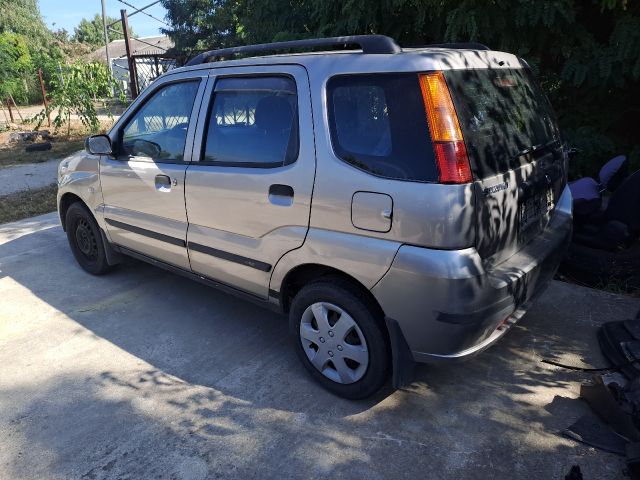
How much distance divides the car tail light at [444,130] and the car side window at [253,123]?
0.80 metres

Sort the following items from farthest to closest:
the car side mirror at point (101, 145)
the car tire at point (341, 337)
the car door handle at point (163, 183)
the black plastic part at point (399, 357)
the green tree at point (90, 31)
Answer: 1. the green tree at point (90, 31)
2. the car side mirror at point (101, 145)
3. the car door handle at point (163, 183)
4. the car tire at point (341, 337)
5. the black plastic part at point (399, 357)

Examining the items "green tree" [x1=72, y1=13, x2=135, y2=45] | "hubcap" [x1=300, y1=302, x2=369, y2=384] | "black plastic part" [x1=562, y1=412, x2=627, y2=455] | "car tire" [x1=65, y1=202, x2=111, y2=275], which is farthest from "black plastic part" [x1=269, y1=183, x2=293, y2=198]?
"green tree" [x1=72, y1=13, x2=135, y2=45]

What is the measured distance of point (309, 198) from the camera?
8.98 ft

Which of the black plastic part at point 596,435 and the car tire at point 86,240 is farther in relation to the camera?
the car tire at point 86,240

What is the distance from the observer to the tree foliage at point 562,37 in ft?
15.9

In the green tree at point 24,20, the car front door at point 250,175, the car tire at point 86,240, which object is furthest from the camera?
the green tree at point 24,20

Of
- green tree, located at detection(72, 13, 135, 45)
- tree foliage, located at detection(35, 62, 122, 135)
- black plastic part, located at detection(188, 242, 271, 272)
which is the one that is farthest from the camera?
green tree, located at detection(72, 13, 135, 45)

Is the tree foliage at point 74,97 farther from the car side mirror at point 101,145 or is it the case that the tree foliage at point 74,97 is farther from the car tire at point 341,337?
the car tire at point 341,337

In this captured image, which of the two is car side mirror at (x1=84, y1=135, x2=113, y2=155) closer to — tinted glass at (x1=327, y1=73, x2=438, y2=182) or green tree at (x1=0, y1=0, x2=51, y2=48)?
tinted glass at (x1=327, y1=73, x2=438, y2=182)

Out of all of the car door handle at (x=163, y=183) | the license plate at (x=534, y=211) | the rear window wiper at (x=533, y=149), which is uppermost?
the rear window wiper at (x=533, y=149)

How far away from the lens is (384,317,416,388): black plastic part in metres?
2.57

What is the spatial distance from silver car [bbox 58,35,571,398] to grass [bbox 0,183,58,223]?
14.9 ft

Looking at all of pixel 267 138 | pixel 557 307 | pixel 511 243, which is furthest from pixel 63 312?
pixel 557 307

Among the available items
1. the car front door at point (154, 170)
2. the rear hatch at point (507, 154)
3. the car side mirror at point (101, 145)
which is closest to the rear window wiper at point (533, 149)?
the rear hatch at point (507, 154)
